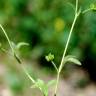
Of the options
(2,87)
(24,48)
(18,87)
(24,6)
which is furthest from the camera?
(24,6)

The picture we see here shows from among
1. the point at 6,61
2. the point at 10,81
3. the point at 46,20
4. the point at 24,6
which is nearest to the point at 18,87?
the point at 10,81

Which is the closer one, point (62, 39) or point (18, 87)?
point (18, 87)

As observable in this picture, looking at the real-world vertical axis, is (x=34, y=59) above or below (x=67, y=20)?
below

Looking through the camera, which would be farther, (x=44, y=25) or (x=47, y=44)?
(x=44, y=25)

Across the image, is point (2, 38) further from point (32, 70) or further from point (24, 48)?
point (32, 70)

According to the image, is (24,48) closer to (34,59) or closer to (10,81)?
(34,59)

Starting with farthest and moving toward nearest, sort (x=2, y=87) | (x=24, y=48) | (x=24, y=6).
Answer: (x=24, y=6) < (x=24, y=48) < (x=2, y=87)
